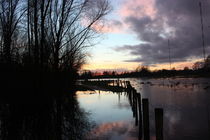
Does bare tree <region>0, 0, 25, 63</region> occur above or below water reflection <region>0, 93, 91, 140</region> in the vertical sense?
above

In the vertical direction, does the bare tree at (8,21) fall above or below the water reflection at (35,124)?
above

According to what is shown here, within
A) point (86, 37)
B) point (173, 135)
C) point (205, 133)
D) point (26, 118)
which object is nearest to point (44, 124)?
point (26, 118)

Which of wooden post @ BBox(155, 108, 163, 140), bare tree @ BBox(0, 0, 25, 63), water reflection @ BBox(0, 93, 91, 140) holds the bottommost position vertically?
water reflection @ BBox(0, 93, 91, 140)

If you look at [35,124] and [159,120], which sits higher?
[159,120]

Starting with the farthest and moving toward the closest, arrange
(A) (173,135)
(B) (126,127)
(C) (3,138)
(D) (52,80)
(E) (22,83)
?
(D) (52,80), (E) (22,83), (B) (126,127), (A) (173,135), (C) (3,138)

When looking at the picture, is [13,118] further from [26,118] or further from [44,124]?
[44,124]

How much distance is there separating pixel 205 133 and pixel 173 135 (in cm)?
180

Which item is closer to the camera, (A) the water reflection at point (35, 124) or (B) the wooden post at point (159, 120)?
(B) the wooden post at point (159, 120)

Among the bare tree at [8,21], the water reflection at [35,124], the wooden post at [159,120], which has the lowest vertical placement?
the water reflection at [35,124]

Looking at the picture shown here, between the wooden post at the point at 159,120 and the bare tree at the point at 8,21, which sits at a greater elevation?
the bare tree at the point at 8,21

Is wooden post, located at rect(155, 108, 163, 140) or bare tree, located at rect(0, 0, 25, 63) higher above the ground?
bare tree, located at rect(0, 0, 25, 63)

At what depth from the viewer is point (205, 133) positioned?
447 inches

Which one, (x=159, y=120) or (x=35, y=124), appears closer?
(x=159, y=120)

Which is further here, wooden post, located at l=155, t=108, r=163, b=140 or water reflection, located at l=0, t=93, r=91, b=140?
water reflection, located at l=0, t=93, r=91, b=140
